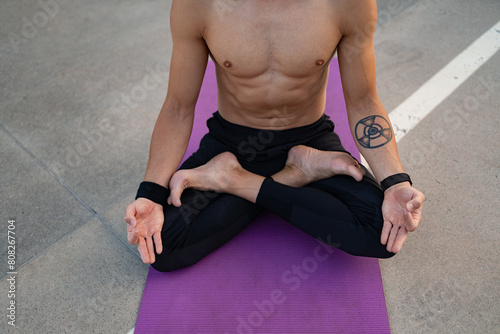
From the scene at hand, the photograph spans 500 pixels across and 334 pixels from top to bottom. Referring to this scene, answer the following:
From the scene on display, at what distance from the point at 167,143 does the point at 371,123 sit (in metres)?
0.66

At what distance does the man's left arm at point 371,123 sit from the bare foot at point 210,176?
1.40ft

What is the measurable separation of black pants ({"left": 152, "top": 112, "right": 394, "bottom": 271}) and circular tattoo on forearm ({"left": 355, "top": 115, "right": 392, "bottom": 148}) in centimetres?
12

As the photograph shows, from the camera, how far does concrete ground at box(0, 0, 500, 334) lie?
137cm

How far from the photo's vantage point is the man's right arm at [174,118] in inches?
50.5

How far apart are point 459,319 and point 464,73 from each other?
136 centimetres

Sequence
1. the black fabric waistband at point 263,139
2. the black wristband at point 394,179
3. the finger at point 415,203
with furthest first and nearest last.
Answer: the black fabric waistband at point 263,139 → the black wristband at point 394,179 → the finger at point 415,203

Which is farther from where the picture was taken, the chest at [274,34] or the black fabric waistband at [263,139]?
the black fabric waistband at [263,139]

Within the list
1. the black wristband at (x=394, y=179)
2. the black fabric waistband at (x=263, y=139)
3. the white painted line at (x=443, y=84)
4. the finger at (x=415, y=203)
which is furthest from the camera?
the white painted line at (x=443, y=84)

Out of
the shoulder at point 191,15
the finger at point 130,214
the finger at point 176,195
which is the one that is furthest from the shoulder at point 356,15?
the finger at point 130,214

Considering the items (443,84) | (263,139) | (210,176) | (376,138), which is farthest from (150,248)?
(443,84)

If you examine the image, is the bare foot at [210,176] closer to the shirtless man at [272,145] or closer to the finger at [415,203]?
the shirtless man at [272,145]

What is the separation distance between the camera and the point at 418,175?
1.73 metres

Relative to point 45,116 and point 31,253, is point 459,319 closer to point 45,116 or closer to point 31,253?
point 31,253

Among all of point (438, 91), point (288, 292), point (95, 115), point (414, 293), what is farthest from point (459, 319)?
point (95, 115)
